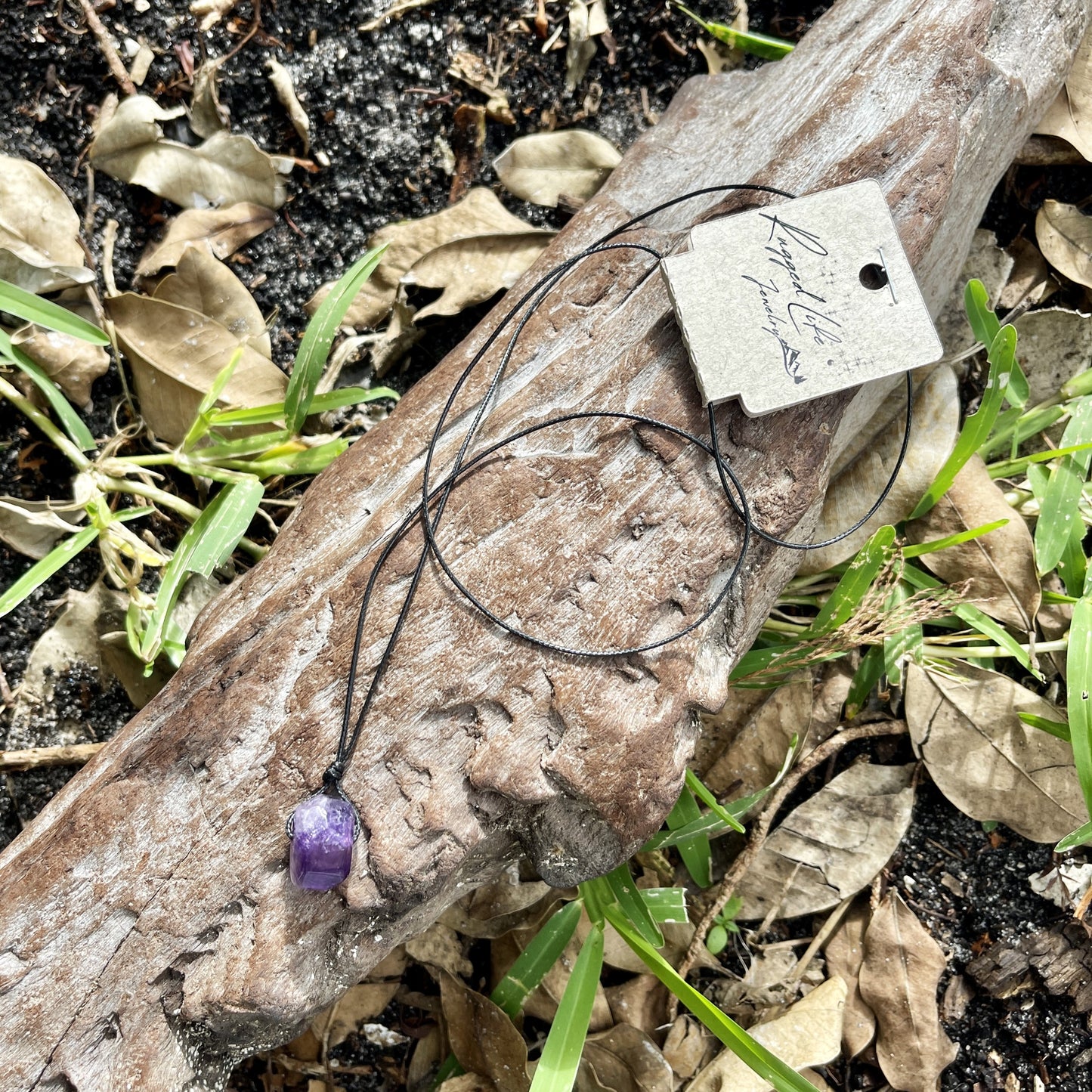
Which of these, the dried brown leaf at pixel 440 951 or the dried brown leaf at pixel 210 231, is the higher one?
the dried brown leaf at pixel 210 231

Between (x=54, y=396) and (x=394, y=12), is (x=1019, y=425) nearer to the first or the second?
(x=394, y=12)

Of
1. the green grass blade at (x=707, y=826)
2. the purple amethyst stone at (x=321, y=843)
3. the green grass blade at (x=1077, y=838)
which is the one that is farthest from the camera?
the green grass blade at (x=707, y=826)

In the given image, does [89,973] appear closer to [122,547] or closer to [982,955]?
[122,547]

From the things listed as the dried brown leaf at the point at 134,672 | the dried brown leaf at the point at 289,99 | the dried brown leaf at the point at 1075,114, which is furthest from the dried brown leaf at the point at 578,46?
the dried brown leaf at the point at 134,672

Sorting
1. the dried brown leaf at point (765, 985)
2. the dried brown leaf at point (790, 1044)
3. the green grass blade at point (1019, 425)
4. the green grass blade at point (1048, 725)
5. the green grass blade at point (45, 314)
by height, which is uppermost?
the green grass blade at point (45, 314)

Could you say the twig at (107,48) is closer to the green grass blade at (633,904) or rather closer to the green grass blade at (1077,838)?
the green grass blade at (633,904)

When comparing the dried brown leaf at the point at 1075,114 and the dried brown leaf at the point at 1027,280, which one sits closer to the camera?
the dried brown leaf at the point at 1075,114

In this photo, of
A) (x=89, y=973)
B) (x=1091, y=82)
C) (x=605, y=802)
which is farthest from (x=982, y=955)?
(x=1091, y=82)

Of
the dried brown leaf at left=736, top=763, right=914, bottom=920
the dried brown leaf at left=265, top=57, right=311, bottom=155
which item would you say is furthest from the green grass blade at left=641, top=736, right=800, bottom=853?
the dried brown leaf at left=265, top=57, right=311, bottom=155
